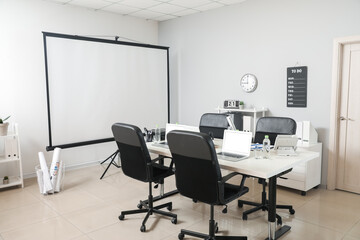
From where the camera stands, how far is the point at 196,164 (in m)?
2.36

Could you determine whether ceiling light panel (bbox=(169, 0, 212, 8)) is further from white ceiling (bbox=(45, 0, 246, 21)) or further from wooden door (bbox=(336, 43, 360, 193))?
wooden door (bbox=(336, 43, 360, 193))

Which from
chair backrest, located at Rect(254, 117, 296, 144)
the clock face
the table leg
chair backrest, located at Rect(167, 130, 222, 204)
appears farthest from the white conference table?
the clock face

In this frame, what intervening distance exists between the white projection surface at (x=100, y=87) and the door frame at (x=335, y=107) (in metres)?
2.97

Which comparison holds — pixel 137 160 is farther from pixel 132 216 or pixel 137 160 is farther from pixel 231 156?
pixel 231 156

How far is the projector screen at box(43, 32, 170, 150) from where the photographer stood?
14.5 feet

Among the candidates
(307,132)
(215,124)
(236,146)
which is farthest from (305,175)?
(236,146)

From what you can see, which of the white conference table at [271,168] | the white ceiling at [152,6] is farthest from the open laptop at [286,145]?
the white ceiling at [152,6]

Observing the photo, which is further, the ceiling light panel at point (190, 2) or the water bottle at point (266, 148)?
the ceiling light panel at point (190, 2)

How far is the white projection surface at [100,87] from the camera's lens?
4434 mm

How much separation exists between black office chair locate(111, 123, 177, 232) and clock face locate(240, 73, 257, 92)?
7.15 feet

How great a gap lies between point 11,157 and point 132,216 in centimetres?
200

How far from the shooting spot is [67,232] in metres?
2.89

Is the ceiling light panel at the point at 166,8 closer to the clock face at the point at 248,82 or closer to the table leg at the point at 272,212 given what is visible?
the clock face at the point at 248,82

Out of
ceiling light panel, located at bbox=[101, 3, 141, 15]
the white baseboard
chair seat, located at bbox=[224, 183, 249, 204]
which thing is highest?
ceiling light panel, located at bbox=[101, 3, 141, 15]
